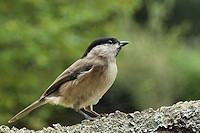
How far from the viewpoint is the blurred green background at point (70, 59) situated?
21.6 ft

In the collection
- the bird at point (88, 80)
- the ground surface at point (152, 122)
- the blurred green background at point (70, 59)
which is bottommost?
the ground surface at point (152, 122)

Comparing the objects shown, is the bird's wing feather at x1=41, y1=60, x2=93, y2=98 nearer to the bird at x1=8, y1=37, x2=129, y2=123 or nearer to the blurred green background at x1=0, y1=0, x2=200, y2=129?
the bird at x1=8, y1=37, x2=129, y2=123

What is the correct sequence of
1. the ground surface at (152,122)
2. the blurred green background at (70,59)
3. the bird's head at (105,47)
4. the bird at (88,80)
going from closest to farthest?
the ground surface at (152,122)
the bird at (88,80)
the bird's head at (105,47)
the blurred green background at (70,59)

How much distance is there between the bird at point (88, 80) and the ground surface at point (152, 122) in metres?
0.85

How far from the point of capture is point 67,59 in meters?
7.88

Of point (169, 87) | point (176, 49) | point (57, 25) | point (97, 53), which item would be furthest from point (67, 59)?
point (97, 53)

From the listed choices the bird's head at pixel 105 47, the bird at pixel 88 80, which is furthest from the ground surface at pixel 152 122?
the bird's head at pixel 105 47

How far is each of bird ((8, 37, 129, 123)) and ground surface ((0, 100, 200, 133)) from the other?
85 centimetres

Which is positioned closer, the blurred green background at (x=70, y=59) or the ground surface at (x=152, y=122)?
the ground surface at (x=152, y=122)

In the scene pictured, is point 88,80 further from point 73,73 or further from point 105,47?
point 105,47

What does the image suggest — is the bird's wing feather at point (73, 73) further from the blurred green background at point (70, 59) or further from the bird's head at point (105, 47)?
the blurred green background at point (70, 59)

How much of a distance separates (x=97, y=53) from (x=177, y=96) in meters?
4.45

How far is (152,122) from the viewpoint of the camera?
234 cm

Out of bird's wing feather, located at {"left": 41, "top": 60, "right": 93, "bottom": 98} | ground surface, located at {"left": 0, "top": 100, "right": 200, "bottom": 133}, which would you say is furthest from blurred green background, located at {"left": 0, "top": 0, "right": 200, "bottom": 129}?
ground surface, located at {"left": 0, "top": 100, "right": 200, "bottom": 133}
